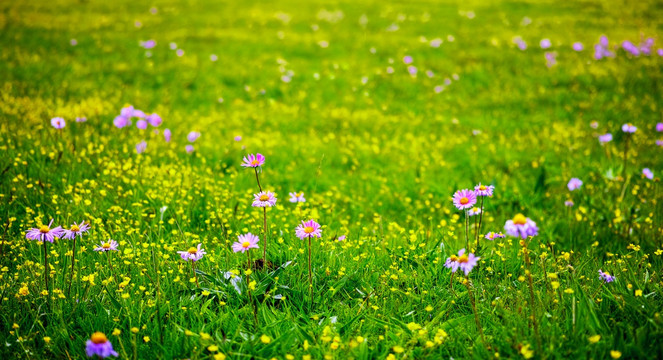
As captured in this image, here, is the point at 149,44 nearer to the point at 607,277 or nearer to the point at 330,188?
the point at 330,188

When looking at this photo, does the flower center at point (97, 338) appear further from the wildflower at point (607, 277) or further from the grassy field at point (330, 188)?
the wildflower at point (607, 277)

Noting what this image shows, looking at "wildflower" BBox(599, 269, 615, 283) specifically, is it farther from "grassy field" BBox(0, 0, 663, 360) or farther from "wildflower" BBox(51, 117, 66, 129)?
"wildflower" BBox(51, 117, 66, 129)

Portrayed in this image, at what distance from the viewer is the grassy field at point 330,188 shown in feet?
8.36

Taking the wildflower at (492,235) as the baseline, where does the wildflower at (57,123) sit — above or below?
above

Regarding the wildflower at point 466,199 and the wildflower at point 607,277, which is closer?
the wildflower at point 607,277

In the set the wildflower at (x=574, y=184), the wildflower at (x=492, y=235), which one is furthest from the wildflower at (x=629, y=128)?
the wildflower at (x=492, y=235)

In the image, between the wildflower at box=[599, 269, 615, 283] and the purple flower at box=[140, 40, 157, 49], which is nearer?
Result: the wildflower at box=[599, 269, 615, 283]

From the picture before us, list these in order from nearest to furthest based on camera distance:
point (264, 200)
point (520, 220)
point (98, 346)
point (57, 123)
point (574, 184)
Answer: point (98, 346), point (520, 220), point (264, 200), point (574, 184), point (57, 123)

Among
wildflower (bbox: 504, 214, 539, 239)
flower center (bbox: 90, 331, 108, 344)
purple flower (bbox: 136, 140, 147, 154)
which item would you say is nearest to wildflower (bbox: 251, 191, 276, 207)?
flower center (bbox: 90, 331, 108, 344)

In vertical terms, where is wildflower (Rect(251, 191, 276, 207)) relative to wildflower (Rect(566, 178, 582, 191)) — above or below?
above

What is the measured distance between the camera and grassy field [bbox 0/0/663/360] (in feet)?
8.36

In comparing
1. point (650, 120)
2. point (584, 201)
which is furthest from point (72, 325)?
point (650, 120)

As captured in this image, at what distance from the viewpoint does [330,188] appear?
16.4 ft

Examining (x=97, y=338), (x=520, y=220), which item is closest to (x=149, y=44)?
(x=97, y=338)
